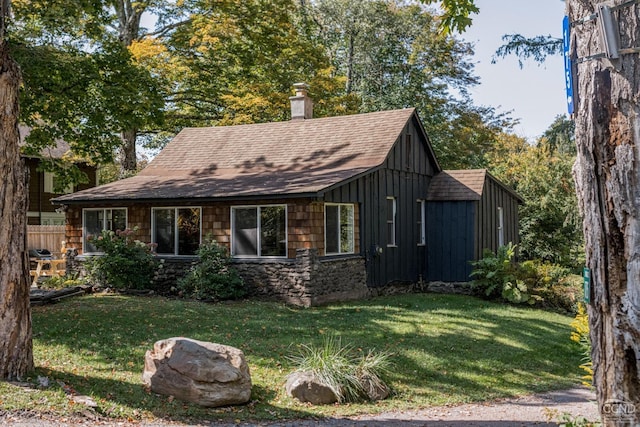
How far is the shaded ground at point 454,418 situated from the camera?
275 inches

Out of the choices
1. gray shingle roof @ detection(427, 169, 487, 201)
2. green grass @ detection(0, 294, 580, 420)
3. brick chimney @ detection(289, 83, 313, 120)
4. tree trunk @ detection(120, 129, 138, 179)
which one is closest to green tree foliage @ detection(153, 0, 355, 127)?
tree trunk @ detection(120, 129, 138, 179)

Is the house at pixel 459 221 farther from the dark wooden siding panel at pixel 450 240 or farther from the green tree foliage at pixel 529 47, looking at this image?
the green tree foliage at pixel 529 47

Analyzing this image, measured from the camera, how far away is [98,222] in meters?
19.1

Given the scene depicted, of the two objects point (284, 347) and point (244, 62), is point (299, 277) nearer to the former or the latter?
point (284, 347)

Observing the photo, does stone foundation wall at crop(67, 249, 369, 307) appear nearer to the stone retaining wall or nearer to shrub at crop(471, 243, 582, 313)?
the stone retaining wall

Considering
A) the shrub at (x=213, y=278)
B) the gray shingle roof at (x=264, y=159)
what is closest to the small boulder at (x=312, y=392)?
the gray shingle roof at (x=264, y=159)

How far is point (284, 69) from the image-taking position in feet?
85.6

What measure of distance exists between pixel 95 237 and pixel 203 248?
3412 millimetres

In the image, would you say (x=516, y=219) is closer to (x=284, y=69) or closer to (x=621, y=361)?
(x=284, y=69)

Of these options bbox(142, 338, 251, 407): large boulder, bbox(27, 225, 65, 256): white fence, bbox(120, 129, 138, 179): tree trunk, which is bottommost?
bbox(142, 338, 251, 407): large boulder

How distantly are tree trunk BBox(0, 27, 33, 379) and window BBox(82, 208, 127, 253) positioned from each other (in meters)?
10.2

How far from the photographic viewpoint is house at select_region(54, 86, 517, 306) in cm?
1583

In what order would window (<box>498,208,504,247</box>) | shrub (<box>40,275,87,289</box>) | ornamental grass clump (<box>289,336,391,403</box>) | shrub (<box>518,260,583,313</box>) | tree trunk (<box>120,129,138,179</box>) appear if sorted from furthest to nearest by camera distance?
1. tree trunk (<box>120,129,138,179</box>)
2. window (<box>498,208,504,247</box>)
3. shrub (<box>40,275,87,289</box>)
4. shrub (<box>518,260,583,313</box>)
5. ornamental grass clump (<box>289,336,391,403</box>)

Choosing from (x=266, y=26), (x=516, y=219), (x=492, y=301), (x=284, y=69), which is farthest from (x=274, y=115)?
(x=492, y=301)
